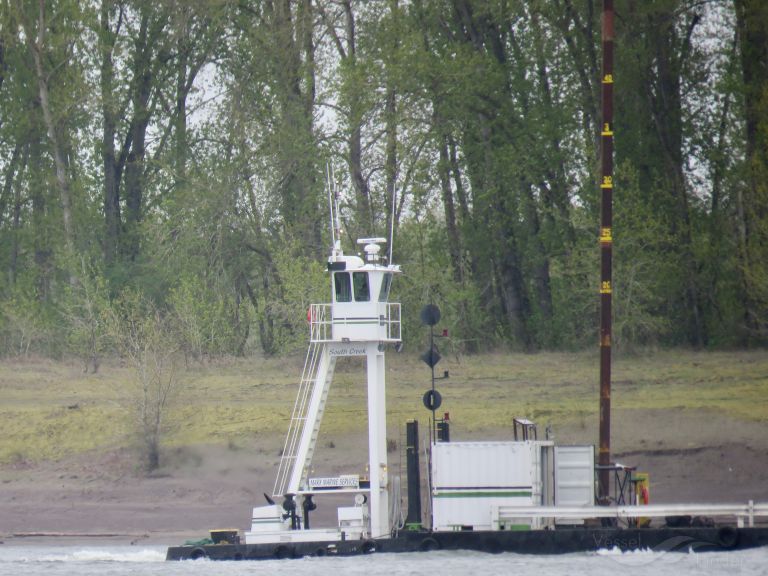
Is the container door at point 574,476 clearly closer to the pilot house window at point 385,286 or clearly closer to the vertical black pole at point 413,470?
the vertical black pole at point 413,470

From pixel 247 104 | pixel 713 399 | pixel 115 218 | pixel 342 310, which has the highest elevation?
pixel 247 104

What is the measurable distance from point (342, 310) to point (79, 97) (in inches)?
1098

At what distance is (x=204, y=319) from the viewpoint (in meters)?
43.6

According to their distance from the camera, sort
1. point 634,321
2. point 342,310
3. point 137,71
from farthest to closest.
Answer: point 137,71 < point 634,321 < point 342,310

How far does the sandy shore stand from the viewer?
3122cm

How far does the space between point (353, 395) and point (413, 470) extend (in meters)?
14.2

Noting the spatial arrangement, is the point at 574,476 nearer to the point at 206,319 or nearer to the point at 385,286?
the point at 385,286

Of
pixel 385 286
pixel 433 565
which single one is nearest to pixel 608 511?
pixel 433 565

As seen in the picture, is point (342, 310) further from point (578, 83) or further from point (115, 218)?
point (115, 218)

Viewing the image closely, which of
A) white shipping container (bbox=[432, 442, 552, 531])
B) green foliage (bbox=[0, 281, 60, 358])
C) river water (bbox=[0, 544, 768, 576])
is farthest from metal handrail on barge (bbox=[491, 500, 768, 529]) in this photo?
green foliage (bbox=[0, 281, 60, 358])

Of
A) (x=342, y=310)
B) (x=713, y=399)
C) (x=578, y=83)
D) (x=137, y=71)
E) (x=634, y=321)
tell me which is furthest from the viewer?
(x=137, y=71)

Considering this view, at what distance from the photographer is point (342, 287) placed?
24.7m

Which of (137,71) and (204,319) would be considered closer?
(204,319)

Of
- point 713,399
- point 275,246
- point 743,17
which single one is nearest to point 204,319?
point 275,246
